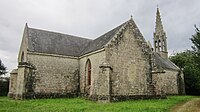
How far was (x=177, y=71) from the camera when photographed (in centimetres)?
3547

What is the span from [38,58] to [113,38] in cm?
991

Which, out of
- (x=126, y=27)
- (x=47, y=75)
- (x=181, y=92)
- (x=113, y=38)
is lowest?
(x=181, y=92)

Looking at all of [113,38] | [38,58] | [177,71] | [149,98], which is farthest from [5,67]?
[177,71]

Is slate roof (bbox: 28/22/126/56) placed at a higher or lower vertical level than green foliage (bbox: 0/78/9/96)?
higher

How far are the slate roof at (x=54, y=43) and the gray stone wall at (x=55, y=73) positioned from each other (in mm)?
874

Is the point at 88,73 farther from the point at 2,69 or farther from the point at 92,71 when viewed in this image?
the point at 2,69

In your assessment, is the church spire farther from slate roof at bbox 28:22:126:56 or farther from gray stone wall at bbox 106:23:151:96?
gray stone wall at bbox 106:23:151:96

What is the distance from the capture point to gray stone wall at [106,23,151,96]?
66.7 feet

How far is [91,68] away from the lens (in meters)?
23.5

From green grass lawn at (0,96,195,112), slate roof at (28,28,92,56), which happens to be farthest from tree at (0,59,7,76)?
green grass lawn at (0,96,195,112)

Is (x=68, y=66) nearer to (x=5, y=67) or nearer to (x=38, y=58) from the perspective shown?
(x=38, y=58)

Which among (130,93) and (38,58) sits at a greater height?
(38,58)

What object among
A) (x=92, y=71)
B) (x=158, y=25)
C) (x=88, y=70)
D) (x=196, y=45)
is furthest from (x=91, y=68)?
(x=158, y=25)

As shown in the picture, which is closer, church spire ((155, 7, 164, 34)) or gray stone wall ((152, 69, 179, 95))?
gray stone wall ((152, 69, 179, 95))
